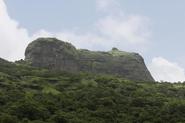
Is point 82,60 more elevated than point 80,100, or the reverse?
point 82,60

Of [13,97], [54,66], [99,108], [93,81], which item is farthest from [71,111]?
[54,66]

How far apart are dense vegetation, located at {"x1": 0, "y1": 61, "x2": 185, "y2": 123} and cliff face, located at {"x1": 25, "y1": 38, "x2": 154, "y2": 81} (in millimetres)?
29990

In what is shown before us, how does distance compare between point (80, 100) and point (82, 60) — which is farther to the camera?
point (82, 60)

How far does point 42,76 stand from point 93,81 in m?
10.8

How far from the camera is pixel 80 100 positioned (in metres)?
72.6

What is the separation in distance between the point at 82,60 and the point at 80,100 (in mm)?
66087

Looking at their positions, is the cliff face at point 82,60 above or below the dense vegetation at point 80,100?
above

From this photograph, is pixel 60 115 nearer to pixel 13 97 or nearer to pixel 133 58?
pixel 13 97

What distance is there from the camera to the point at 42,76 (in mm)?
94000

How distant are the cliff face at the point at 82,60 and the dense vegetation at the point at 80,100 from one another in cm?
2999

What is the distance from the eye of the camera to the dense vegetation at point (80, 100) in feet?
203

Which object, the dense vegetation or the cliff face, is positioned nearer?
the dense vegetation

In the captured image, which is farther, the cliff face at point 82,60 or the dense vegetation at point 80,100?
the cliff face at point 82,60

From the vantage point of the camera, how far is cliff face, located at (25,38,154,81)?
417 feet
